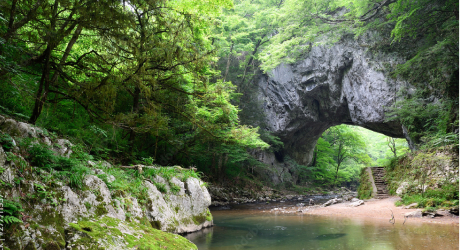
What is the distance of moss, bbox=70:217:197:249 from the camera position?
304 cm

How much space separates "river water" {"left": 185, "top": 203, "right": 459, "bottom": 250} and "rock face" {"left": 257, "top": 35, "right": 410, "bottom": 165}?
36.9 feet

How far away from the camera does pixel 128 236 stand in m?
3.47

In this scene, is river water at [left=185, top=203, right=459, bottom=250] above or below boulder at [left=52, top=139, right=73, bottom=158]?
below

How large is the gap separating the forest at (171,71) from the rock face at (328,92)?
1218mm

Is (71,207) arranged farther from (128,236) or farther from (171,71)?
(171,71)

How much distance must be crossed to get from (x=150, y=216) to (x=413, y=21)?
1183 cm

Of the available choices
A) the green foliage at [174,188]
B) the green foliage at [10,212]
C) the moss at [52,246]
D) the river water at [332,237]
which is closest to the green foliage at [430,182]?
the river water at [332,237]

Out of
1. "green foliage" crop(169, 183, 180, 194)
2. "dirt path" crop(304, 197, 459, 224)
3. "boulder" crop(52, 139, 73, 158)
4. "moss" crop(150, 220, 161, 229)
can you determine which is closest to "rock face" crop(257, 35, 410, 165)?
"dirt path" crop(304, 197, 459, 224)

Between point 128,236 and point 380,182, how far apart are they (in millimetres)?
14025

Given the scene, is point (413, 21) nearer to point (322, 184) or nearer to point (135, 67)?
point (135, 67)

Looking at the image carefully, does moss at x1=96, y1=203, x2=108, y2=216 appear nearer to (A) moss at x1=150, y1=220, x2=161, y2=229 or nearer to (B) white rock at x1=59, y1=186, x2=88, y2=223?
(B) white rock at x1=59, y1=186, x2=88, y2=223

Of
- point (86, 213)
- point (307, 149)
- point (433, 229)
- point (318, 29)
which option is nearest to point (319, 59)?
point (318, 29)

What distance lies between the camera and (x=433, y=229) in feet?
18.7

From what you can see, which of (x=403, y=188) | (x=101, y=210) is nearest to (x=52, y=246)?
(x=101, y=210)
